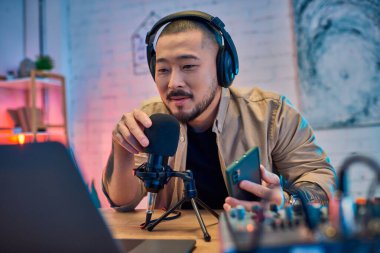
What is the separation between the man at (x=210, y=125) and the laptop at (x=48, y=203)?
61 cm

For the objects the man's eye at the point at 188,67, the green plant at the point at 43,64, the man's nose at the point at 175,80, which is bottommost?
the man's nose at the point at 175,80

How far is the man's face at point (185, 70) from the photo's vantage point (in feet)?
3.87

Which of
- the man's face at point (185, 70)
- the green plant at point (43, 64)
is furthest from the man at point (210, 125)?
the green plant at point (43, 64)

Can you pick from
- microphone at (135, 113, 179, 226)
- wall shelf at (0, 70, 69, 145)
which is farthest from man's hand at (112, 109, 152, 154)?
wall shelf at (0, 70, 69, 145)

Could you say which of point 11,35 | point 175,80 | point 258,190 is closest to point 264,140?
point 175,80

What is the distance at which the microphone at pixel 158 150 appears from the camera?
76 centimetres

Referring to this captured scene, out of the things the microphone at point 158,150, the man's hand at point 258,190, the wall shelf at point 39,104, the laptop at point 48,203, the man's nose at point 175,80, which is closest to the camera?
the laptop at point 48,203

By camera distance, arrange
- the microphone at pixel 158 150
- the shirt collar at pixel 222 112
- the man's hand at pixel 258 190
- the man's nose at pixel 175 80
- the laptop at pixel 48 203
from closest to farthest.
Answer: the laptop at pixel 48 203 < the man's hand at pixel 258 190 < the microphone at pixel 158 150 < the man's nose at pixel 175 80 < the shirt collar at pixel 222 112

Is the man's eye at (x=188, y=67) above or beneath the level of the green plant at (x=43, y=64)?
beneath

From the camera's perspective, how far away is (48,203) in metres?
0.40

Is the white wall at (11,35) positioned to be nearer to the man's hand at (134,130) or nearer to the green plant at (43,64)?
the green plant at (43,64)

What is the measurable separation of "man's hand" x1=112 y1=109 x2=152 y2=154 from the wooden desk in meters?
0.20

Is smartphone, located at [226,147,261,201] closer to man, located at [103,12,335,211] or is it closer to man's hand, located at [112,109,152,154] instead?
man's hand, located at [112,109,152,154]

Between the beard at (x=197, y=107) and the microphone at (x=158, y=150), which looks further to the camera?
the beard at (x=197, y=107)
